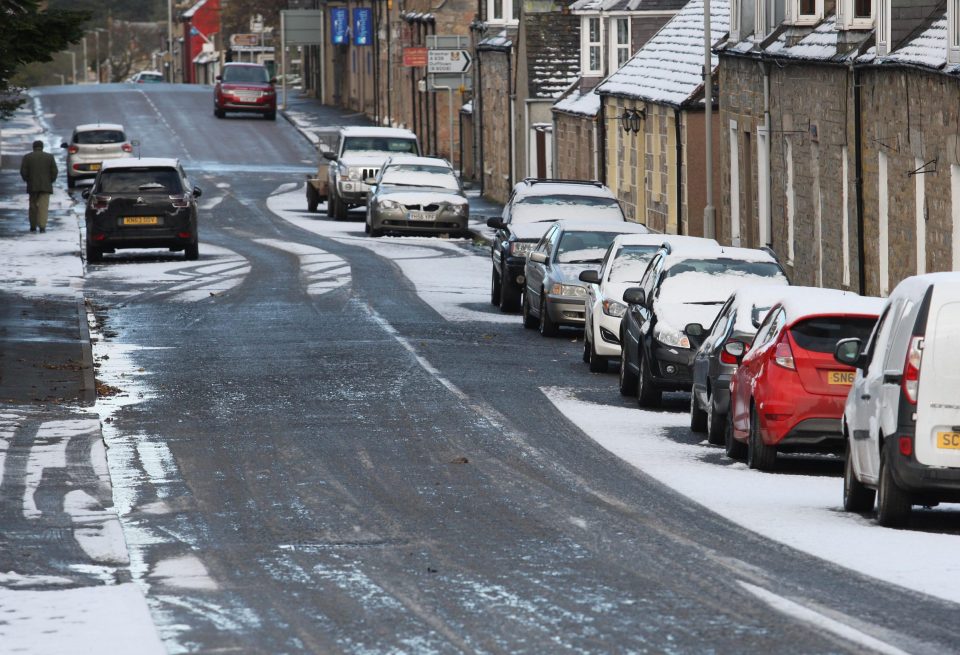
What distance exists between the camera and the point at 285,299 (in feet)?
101

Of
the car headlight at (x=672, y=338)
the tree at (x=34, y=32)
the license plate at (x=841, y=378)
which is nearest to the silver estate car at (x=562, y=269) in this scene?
the car headlight at (x=672, y=338)

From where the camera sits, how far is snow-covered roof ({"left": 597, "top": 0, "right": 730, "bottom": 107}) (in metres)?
40.7

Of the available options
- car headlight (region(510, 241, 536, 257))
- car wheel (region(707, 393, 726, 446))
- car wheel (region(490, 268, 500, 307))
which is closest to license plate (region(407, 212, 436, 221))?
car wheel (region(490, 268, 500, 307))

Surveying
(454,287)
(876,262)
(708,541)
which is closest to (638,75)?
(454,287)

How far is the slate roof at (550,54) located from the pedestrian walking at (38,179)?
55.6 feet

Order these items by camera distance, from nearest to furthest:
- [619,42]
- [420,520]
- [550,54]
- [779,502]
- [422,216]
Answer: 1. [420,520]
2. [779,502]
3. [422,216]
4. [619,42]
5. [550,54]

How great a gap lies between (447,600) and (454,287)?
946 inches

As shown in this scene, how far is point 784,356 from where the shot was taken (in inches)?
601

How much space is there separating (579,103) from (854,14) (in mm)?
24432

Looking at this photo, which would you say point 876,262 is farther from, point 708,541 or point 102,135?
point 102,135

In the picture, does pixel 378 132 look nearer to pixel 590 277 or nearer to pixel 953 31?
pixel 590 277

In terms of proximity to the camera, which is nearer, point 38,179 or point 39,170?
point 39,170

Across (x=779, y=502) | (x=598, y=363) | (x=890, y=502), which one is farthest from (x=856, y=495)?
(x=598, y=363)

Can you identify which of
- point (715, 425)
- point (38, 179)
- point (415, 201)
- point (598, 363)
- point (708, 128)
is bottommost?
point (598, 363)
